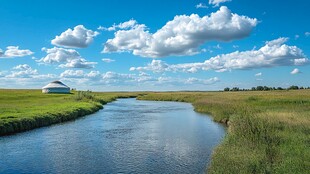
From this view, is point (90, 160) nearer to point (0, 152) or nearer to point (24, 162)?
point (24, 162)

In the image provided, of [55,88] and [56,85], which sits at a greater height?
[56,85]

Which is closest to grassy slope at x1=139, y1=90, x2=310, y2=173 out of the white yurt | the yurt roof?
the white yurt

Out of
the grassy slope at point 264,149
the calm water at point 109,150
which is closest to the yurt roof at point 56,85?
the calm water at point 109,150

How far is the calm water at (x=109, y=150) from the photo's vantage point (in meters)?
16.5

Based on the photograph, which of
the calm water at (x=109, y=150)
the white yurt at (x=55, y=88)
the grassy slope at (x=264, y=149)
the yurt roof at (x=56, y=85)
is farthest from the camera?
the yurt roof at (x=56, y=85)

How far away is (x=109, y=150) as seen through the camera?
21.0 metres

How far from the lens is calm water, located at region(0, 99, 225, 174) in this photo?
54.2ft

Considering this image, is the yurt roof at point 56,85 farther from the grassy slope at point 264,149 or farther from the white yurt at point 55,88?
the grassy slope at point 264,149

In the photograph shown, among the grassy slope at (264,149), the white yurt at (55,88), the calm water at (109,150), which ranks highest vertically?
the white yurt at (55,88)

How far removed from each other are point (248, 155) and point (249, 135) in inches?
133

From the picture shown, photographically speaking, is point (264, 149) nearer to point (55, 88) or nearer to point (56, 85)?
point (55, 88)

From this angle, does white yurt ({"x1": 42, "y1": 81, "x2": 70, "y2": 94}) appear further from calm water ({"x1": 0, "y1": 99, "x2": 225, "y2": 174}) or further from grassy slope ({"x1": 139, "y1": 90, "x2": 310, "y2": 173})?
grassy slope ({"x1": 139, "y1": 90, "x2": 310, "y2": 173})

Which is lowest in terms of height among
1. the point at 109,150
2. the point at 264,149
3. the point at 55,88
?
the point at 109,150

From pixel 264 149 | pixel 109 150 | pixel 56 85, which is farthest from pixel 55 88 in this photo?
pixel 264 149
